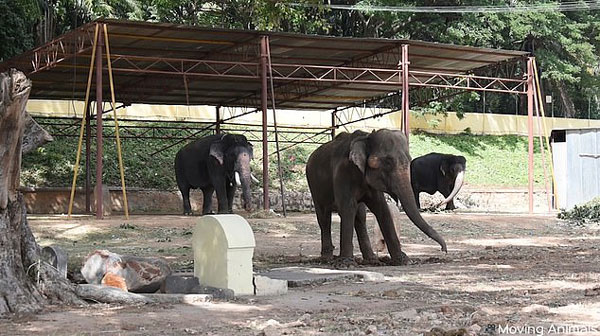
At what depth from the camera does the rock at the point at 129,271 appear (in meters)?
10.9

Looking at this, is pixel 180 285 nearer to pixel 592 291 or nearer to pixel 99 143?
pixel 592 291

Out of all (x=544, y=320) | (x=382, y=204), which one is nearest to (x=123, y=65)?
(x=382, y=204)

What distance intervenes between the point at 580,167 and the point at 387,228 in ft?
59.1

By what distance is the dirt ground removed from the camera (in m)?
8.19

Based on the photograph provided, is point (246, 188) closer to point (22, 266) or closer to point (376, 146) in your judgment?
point (376, 146)

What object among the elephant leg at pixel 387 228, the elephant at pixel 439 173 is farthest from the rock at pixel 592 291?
the elephant at pixel 439 173

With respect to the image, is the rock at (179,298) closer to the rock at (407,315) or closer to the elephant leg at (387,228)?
the rock at (407,315)

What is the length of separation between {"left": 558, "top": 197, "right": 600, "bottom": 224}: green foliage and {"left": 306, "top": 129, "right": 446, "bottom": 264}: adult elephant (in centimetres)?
1207

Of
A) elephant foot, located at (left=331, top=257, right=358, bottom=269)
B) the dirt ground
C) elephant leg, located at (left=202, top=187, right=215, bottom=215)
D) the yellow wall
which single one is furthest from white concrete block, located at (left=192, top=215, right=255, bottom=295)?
the yellow wall

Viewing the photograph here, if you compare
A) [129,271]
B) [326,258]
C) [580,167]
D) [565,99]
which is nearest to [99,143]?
[326,258]

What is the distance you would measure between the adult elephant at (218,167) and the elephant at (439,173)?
740 centimetres

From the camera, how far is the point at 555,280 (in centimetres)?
1172

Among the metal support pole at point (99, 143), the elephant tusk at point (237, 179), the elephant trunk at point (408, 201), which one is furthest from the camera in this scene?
the elephant tusk at point (237, 179)

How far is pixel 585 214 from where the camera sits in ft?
84.0
